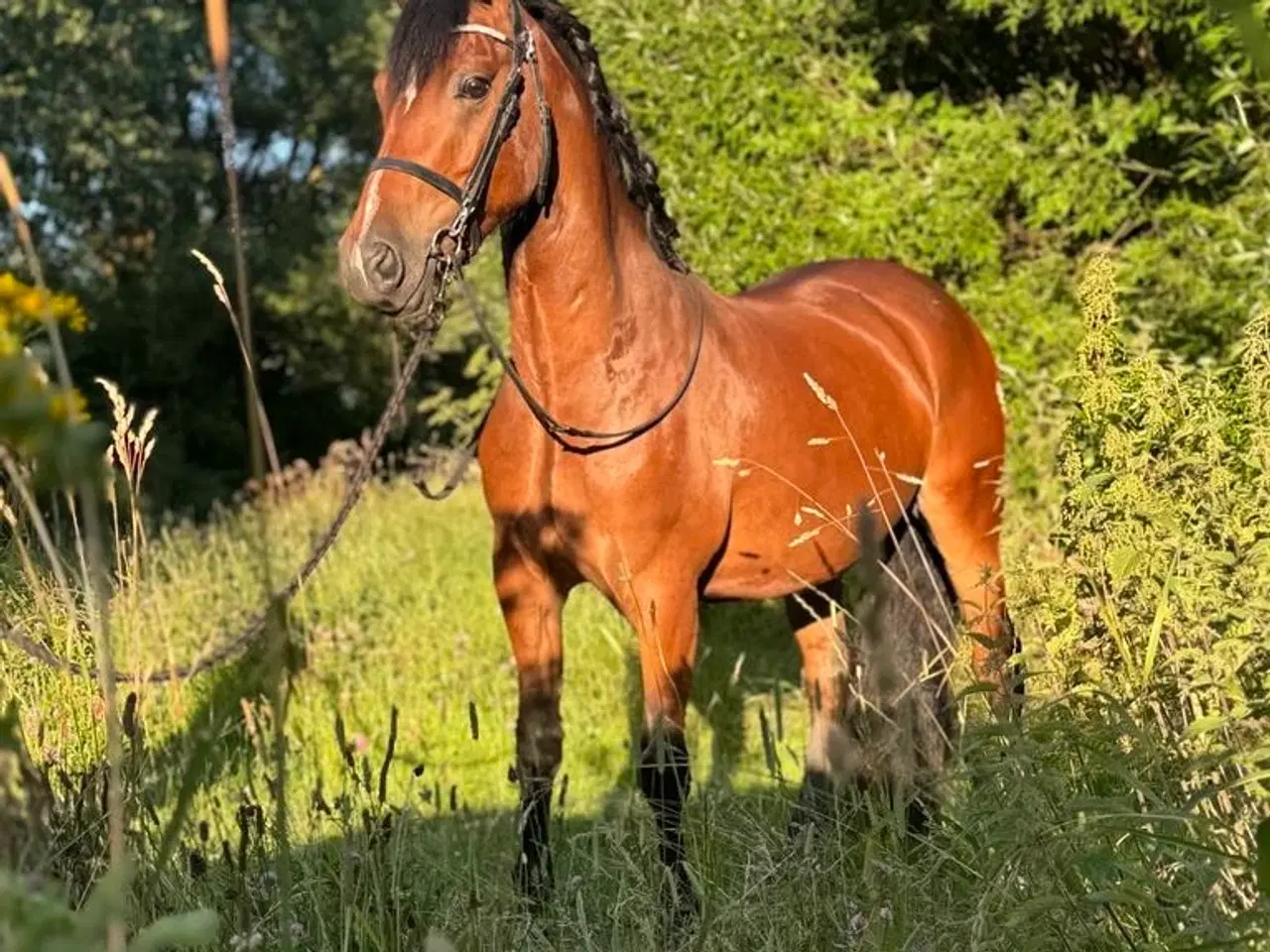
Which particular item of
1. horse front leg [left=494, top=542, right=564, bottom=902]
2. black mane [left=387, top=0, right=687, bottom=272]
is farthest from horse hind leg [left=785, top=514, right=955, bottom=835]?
black mane [left=387, top=0, right=687, bottom=272]

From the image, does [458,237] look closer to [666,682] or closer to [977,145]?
[666,682]

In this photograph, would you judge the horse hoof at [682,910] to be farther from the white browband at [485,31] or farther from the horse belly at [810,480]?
the white browband at [485,31]

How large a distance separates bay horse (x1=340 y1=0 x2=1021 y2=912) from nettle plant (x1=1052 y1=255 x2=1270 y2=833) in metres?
0.23

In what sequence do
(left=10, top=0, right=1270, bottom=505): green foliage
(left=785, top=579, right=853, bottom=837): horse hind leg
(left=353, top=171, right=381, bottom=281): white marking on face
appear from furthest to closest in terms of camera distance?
(left=10, top=0, right=1270, bottom=505): green foliage → (left=785, top=579, right=853, bottom=837): horse hind leg → (left=353, top=171, right=381, bottom=281): white marking on face

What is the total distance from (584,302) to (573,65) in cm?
55

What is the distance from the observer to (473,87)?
296cm

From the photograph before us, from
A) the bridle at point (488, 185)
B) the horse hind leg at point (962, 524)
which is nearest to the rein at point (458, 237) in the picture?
the bridle at point (488, 185)

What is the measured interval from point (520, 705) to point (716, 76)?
4397 millimetres

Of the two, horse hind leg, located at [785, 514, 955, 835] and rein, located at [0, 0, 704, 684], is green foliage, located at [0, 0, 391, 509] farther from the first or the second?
rein, located at [0, 0, 704, 684]

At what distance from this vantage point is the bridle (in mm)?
2857

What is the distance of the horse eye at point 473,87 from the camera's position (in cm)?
295

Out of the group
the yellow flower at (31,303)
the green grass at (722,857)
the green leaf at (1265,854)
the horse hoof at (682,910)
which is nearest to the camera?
the green leaf at (1265,854)

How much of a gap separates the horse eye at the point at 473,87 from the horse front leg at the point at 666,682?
1.14 m

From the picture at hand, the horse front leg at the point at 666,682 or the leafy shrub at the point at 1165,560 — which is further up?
the leafy shrub at the point at 1165,560
